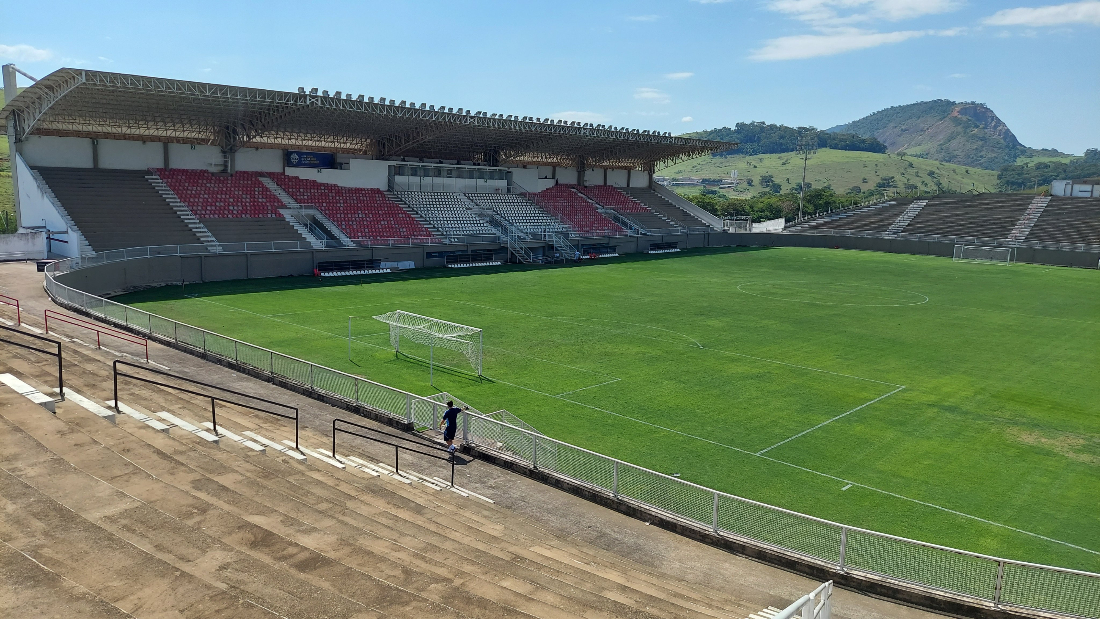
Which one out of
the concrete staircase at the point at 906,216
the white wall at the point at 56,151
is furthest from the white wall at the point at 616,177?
the white wall at the point at 56,151

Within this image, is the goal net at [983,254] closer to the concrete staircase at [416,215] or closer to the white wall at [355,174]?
the concrete staircase at [416,215]

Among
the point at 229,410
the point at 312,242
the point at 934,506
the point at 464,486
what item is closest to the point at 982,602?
the point at 934,506

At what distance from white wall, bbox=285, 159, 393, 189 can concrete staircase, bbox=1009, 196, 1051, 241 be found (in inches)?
2377

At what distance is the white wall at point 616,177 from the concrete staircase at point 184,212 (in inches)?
1974

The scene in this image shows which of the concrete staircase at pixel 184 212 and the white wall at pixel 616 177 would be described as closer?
the concrete staircase at pixel 184 212

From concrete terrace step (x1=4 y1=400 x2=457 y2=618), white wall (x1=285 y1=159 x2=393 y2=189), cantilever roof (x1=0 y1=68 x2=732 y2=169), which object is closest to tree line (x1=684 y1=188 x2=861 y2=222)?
cantilever roof (x1=0 y1=68 x2=732 y2=169)

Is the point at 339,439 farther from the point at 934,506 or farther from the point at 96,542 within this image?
the point at 934,506

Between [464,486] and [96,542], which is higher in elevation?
[96,542]

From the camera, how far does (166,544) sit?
8820 mm

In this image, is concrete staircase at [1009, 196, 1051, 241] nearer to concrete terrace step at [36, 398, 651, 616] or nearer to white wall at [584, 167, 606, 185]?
white wall at [584, 167, 606, 185]

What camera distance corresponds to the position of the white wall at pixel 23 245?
1640 inches

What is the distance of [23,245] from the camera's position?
42250 millimetres

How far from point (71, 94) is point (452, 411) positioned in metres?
37.9

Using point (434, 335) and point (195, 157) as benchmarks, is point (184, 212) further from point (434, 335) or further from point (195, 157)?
point (434, 335)
